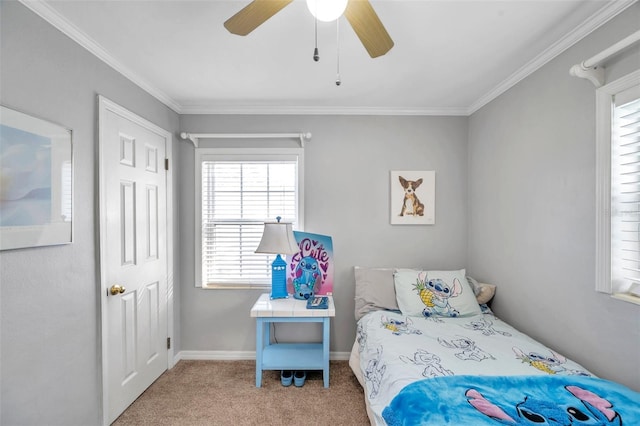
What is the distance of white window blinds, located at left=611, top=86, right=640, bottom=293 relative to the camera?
1446mm

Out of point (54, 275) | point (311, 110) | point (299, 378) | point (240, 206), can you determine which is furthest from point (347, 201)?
point (54, 275)

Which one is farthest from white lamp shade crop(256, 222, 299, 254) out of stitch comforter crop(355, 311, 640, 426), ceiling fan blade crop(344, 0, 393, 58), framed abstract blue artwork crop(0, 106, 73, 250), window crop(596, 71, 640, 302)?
window crop(596, 71, 640, 302)

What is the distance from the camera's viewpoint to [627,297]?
1.46m

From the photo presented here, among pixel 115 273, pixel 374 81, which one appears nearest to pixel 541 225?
pixel 374 81

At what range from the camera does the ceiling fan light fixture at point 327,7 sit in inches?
43.6

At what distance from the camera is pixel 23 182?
1395 millimetres

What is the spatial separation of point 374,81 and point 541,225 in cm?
159

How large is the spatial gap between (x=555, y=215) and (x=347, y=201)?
1.63 metres

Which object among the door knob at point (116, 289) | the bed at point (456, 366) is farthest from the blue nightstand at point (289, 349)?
the door knob at point (116, 289)

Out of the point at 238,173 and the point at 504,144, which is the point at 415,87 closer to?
the point at 504,144

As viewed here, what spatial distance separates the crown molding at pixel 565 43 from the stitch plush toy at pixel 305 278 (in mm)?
2167

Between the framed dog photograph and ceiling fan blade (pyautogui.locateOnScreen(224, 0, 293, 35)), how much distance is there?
Result: 200 cm

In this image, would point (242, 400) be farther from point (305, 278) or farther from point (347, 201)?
point (347, 201)

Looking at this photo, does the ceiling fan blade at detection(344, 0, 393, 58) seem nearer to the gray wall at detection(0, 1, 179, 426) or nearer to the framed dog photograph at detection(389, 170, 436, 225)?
the gray wall at detection(0, 1, 179, 426)
